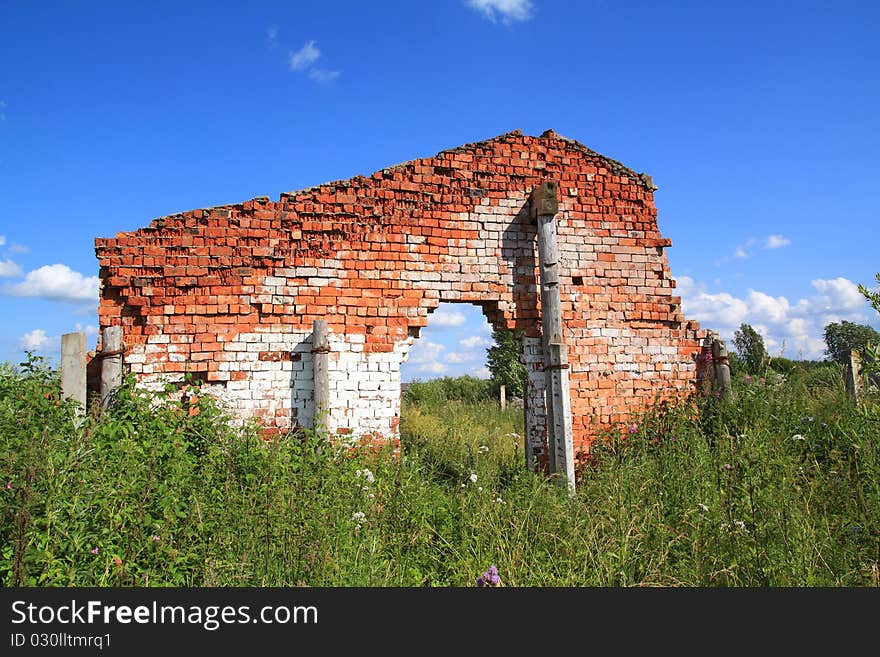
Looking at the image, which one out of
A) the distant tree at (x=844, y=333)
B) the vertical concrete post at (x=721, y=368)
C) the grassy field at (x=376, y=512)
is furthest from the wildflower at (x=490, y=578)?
the distant tree at (x=844, y=333)

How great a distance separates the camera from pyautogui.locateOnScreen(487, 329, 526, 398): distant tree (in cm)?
1691

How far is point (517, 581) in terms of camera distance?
153 inches

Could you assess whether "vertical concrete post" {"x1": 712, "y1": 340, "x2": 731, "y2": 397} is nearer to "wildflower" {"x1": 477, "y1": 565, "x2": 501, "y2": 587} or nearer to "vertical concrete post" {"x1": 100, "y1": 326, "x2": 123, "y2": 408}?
"wildflower" {"x1": 477, "y1": 565, "x2": 501, "y2": 587}

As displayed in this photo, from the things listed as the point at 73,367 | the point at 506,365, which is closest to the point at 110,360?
the point at 73,367

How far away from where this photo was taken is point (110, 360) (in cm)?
600

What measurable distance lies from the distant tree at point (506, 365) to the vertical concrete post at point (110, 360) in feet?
38.2

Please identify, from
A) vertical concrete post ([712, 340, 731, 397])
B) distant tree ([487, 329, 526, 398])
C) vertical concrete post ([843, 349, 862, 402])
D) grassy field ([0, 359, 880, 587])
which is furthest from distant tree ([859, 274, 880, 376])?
distant tree ([487, 329, 526, 398])

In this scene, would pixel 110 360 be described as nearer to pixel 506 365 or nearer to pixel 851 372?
pixel 851 372

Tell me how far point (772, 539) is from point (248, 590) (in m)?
3.56

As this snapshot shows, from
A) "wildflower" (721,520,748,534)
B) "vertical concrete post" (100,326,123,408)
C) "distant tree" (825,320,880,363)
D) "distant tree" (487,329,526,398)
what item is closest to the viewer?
"wildflower" (721,520,748,534)

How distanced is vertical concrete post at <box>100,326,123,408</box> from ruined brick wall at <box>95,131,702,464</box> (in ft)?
0.54

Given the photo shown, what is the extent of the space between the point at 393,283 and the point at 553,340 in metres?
2.08

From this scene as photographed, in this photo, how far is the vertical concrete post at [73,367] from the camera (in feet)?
19.1

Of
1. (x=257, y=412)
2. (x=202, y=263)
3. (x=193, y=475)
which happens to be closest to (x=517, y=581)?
(x=193, y=475)
